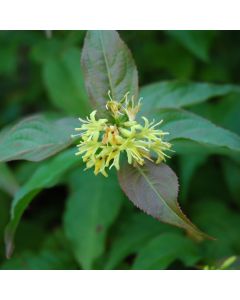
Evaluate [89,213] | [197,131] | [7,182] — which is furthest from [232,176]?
[7,182]

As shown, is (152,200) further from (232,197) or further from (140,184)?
(232,197)

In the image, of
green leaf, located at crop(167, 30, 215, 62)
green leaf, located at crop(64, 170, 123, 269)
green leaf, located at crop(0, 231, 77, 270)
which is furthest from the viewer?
green leaf, located at crop(167, 30, 215, 62)

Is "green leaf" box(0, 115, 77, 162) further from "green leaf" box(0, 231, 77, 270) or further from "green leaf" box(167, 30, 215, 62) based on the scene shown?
"green leaf" box(167, 30, 215, 62)

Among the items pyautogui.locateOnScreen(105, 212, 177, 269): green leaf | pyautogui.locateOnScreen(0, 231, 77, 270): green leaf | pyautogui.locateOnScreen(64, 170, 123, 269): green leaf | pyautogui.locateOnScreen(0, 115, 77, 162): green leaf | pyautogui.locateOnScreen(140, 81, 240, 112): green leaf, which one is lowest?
pyautogui.locateOnScreen(0, 231, 77, 270): green leaf

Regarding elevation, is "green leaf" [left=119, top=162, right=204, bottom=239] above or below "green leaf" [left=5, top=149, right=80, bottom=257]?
above

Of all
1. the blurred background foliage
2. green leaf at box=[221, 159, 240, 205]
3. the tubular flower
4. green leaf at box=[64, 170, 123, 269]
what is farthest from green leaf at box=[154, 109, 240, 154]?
green leaf at box=[221, 159, 240, 205]

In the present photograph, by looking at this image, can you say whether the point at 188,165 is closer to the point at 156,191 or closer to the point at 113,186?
the point at 113,186
